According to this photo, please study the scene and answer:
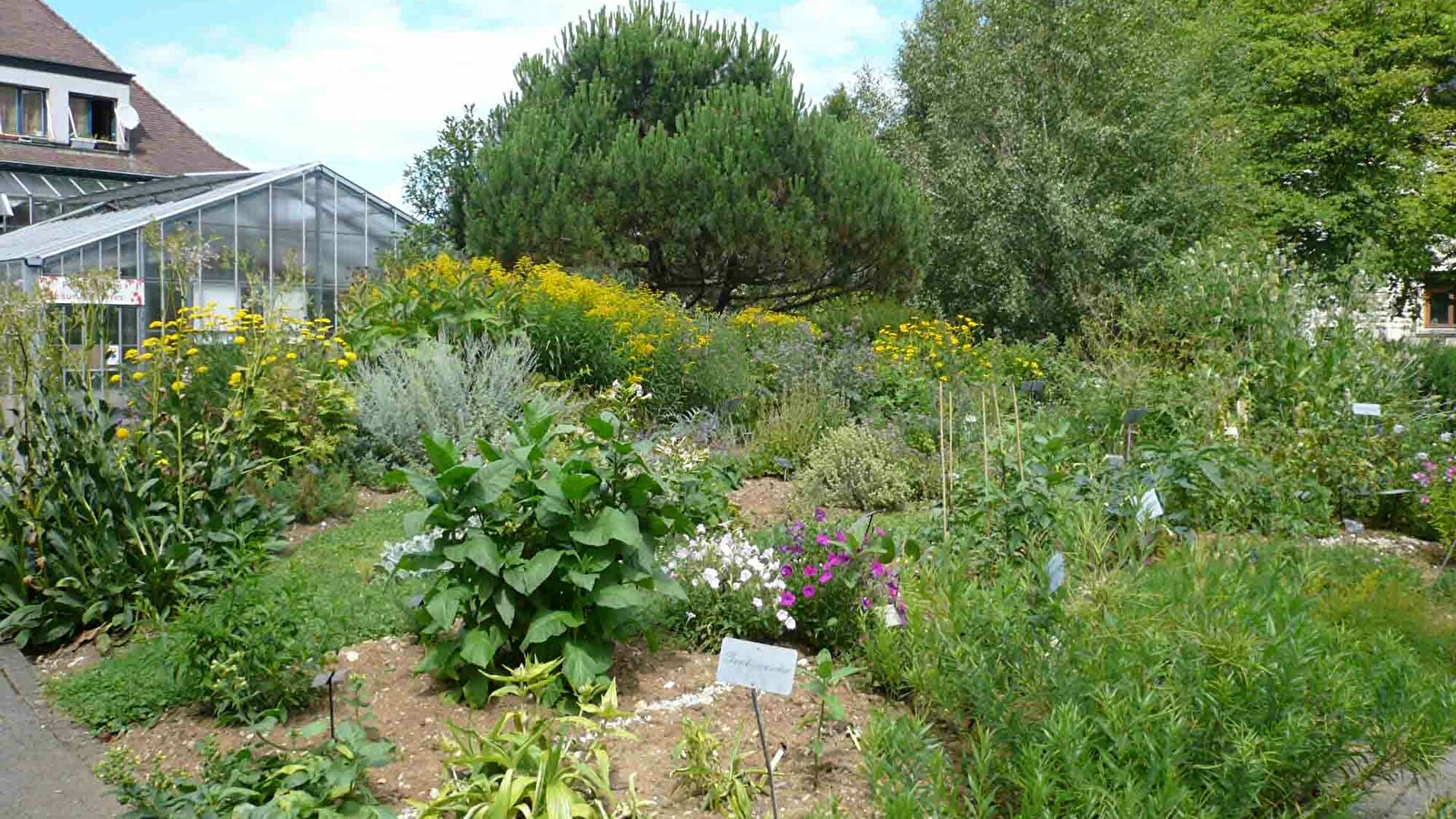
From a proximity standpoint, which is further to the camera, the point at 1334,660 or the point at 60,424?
the point at 60,424

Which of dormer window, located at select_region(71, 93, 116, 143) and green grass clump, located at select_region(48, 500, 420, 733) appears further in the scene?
dormer window, located at select_region(71, 93, 116, 143)

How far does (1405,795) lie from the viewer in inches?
130

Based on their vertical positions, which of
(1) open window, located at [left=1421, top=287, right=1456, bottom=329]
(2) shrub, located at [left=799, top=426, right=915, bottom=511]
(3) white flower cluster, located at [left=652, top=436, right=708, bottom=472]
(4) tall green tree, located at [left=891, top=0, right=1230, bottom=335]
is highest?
(4) tall green tree, located at [left=891, top=0, right=1230, bottom=335]

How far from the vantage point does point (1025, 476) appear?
16.2ft

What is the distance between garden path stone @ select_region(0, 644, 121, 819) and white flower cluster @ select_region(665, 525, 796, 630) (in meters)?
2.04

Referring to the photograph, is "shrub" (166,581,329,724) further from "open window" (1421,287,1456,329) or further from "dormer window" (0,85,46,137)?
"open window" (1421,287,1456,329)

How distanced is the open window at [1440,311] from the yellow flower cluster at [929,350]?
2200cm

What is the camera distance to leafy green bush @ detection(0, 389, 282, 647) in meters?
4.88

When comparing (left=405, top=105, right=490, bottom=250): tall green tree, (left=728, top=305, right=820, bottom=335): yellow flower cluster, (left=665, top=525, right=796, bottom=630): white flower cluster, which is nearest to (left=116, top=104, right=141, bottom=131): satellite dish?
(left=405, top=105, right=490, bottom=250): tall green tree

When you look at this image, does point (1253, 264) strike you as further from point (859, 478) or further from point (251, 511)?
point (251, 511)

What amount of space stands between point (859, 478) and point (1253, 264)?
4644 mm

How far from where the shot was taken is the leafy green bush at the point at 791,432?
8234mm

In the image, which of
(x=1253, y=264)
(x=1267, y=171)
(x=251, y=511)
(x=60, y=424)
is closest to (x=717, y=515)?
(x=251, y=511)

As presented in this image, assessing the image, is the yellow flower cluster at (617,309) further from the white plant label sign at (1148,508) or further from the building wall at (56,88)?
the building wall at (56,88)
